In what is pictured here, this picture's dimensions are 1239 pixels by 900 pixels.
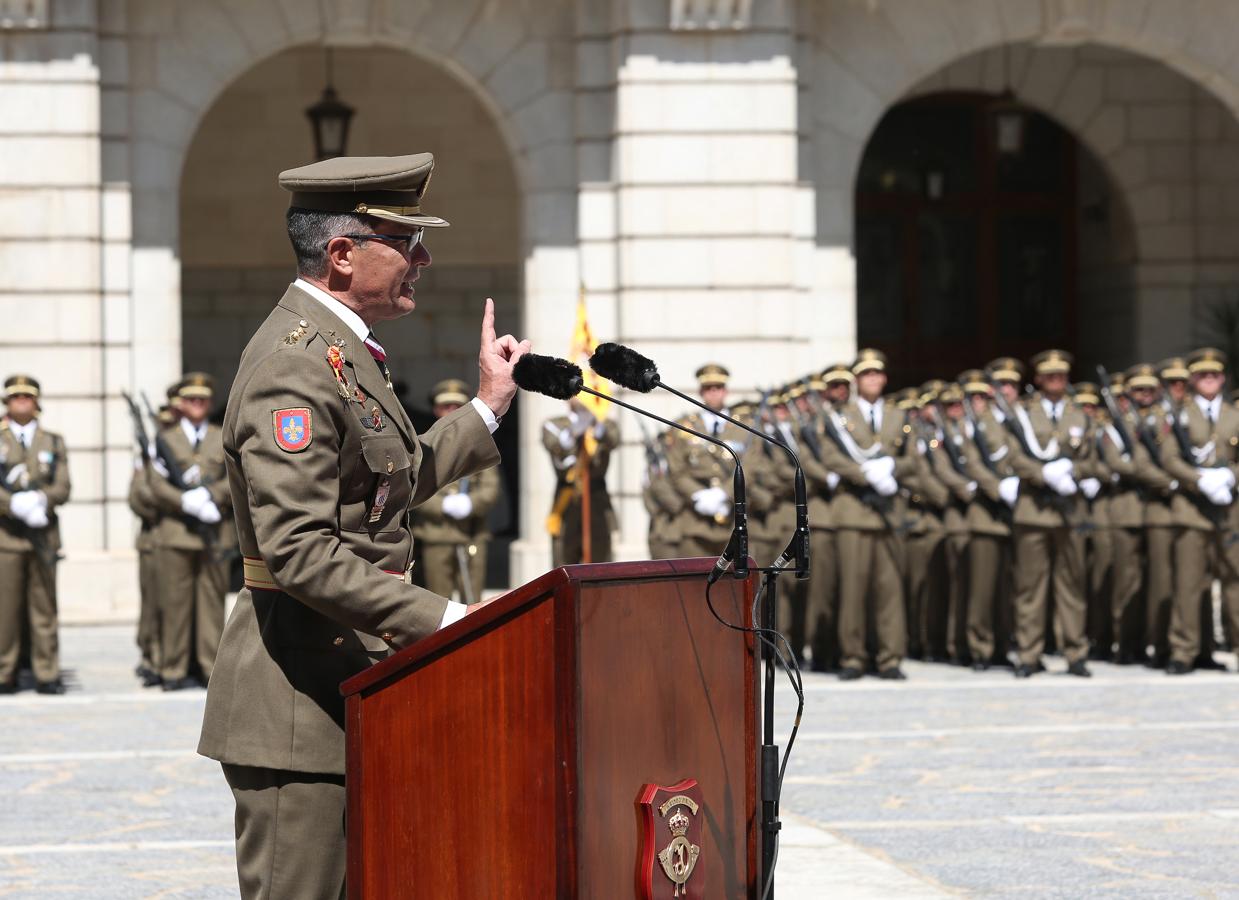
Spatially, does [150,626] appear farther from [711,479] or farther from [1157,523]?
[1157,523]

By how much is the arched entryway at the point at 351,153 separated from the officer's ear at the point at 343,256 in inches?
673

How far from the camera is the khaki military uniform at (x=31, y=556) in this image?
40.2ft

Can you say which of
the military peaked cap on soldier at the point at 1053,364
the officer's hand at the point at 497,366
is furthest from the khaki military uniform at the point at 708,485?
the officer's hand at the point at 497,366

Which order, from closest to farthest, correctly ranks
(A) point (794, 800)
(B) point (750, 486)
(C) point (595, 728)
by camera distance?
(C) point (595, 728) → (A) point (794, 800) → (B) point (750, 486)

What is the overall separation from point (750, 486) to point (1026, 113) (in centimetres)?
842

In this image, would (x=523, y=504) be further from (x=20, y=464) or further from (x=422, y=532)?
(x=20, y=464)

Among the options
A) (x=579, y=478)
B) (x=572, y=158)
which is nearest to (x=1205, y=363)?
(x=579, y=478)

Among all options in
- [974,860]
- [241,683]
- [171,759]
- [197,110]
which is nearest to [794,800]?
[974,860]

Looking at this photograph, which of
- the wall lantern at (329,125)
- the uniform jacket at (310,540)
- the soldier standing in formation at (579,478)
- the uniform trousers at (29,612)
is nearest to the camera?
the uniform jacket at (310,540)

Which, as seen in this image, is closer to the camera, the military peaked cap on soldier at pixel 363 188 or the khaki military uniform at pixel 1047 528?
the military peaked cap on soldier at pixel 363 188

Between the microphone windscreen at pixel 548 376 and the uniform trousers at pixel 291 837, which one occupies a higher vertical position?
the microphone windscreen at pixel 548 376

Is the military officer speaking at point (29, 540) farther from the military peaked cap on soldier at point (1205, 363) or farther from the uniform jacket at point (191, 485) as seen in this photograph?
the military peaked cap on soldier at point (1205, 363)

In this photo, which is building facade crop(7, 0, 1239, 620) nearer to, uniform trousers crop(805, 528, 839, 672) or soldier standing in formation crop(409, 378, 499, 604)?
soldier standing in formation crop(409, 378, 499, 604)

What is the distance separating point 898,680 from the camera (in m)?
12.8
